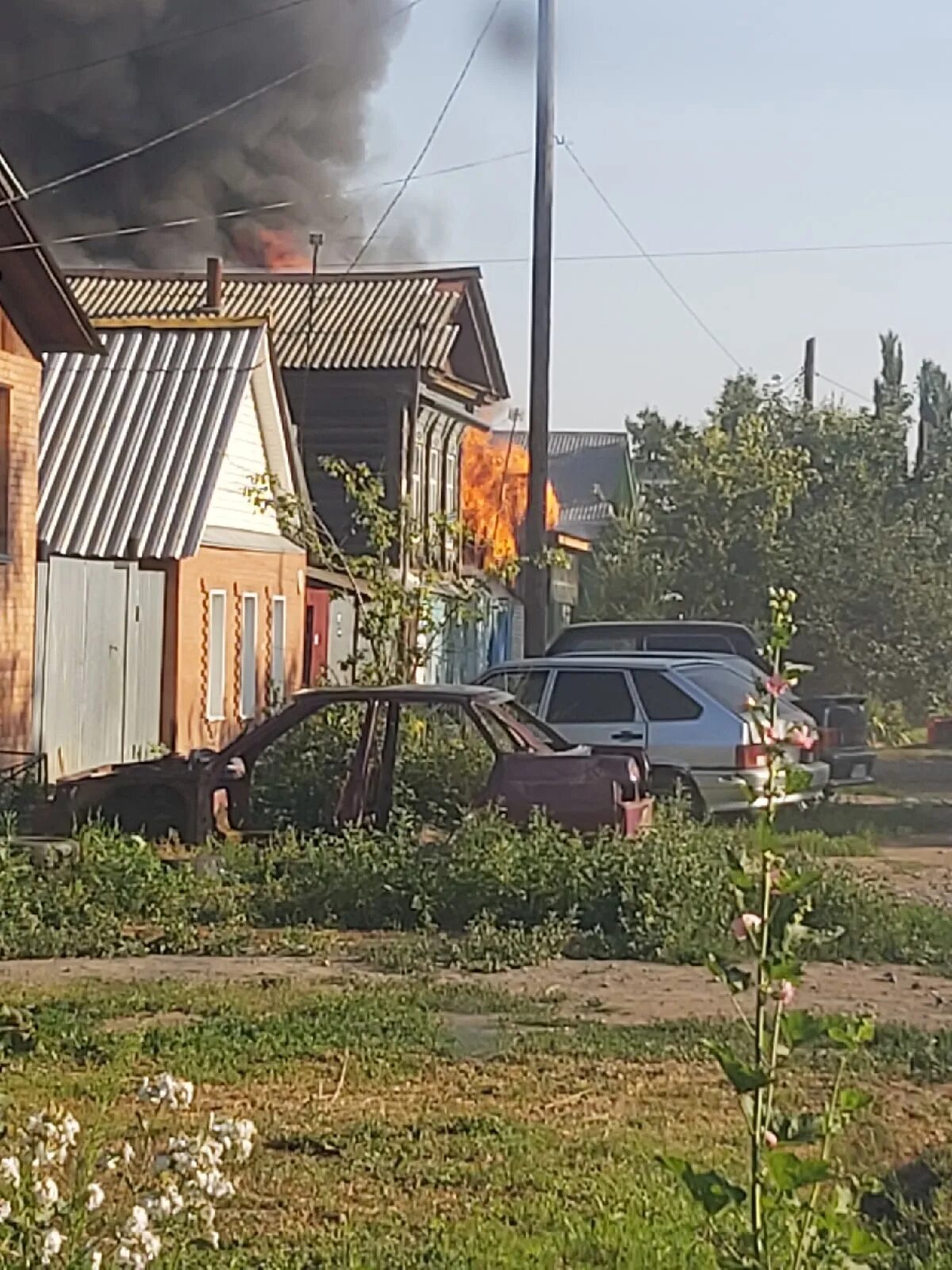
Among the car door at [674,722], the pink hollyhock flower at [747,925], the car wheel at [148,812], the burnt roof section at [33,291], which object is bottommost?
the car wheel at [148,812]

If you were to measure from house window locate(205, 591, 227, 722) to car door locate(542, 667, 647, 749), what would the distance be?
6808 millimetres

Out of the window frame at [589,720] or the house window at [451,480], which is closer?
the window frame at [589,720]

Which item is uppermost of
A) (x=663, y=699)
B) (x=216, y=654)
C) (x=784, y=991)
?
(x=784, y=991)

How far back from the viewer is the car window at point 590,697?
18.3 m

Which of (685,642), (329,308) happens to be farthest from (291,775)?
(329,308)

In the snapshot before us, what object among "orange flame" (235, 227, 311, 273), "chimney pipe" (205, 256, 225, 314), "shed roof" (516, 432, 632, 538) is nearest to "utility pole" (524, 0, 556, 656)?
"chimney pipe" (205, 256, 225, 314)

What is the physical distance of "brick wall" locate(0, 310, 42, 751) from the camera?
19188 mm

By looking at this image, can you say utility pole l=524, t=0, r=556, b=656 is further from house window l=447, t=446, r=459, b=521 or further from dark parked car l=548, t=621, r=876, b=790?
house window l=447, t=446, r=459, b=521

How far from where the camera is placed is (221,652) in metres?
25.0

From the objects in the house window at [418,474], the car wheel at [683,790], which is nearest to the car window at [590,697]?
the car wheel at [683,790]

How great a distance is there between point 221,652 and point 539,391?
4.67m

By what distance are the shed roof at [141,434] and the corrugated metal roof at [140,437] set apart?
1 cm

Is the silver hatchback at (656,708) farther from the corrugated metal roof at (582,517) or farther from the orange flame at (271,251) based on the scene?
the corrugated metal roof at (582,517)

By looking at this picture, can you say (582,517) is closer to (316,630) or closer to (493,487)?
(493,487)
